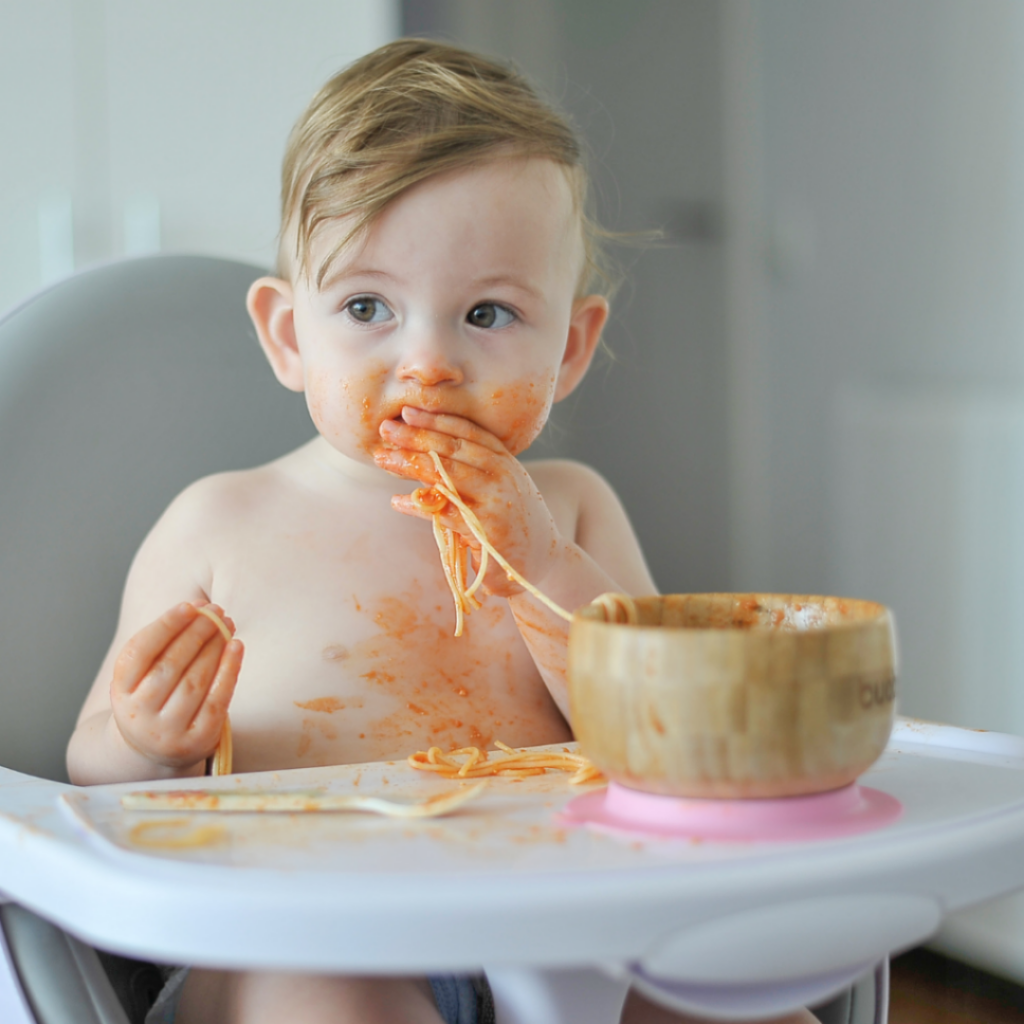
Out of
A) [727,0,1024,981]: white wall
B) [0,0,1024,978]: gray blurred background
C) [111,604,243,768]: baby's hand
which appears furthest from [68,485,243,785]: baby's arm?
[727,0,1024,981]: white wall

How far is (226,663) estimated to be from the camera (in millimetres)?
661

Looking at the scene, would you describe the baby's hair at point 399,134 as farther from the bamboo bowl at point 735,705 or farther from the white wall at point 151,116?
the white wall at point 151,116

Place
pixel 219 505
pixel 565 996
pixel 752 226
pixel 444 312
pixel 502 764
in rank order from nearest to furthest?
pixel 565 996
pixel 502 764
pixel 444 312
pixel 219 505
pixel 752 226

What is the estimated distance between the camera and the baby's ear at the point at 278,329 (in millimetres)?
922

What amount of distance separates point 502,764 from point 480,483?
174 mm

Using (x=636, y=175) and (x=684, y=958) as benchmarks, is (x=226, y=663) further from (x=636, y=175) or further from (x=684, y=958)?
(x=636, y=175)

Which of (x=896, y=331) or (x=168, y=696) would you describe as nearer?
(x=168, y=696)

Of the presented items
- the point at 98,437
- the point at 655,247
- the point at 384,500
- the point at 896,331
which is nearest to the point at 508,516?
the point at 384,500

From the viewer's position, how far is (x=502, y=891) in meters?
0.39

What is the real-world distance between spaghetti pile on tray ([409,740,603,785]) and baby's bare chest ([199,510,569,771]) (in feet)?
0.50

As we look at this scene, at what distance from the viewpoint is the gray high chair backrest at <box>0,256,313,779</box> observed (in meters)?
0.85

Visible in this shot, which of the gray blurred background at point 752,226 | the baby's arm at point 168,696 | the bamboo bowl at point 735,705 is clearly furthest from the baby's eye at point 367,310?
the gray blurred background at point 752,226

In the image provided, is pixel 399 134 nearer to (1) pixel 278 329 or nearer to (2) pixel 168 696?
(1) pixel 278 329

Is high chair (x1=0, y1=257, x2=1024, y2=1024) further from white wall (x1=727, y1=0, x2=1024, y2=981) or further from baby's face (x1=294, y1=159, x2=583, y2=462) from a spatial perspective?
white wall (x1=727, y1=0, x2=1024, y2=981)
